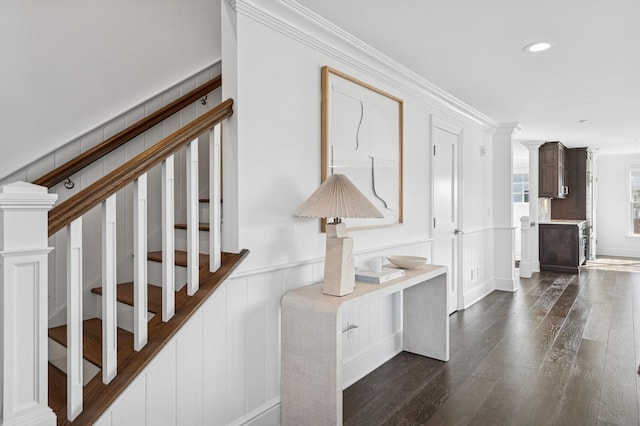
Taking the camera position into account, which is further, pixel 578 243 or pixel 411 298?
pixel 578 243

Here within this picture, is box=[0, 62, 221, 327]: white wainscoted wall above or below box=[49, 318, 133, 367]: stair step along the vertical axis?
above

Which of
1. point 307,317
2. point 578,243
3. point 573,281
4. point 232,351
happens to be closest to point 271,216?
point 307,317

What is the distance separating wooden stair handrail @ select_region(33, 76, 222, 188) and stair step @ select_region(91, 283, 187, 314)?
660 mm

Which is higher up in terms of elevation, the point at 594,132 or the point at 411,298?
the point at 594,132

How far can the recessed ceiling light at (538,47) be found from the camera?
264cm

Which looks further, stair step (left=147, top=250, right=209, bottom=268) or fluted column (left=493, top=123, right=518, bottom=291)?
fluted column (left=493, top=123, right=518, bottom=291)

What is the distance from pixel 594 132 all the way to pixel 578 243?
188 cm

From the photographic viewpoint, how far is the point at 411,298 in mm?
3188

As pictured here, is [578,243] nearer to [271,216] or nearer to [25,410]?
[271,216]

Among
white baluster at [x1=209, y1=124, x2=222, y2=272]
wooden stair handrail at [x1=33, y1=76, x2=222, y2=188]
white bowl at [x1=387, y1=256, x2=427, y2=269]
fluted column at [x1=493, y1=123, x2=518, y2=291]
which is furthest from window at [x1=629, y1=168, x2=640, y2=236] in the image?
white baluster at [x1=209, y1=124, x2=222, y2=272]

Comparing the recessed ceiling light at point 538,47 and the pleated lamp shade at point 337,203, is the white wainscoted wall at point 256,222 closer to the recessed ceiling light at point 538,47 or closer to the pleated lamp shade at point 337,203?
the pleated lamp shade at point 337,203

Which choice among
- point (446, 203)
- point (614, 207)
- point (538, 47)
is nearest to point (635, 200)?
point (614, 207)

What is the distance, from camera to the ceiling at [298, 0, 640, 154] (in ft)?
7.15

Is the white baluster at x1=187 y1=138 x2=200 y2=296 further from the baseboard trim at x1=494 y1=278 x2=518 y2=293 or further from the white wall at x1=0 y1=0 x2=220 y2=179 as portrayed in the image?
the baseboard trim at x1=494 y1=278 x2=518 y2=293
